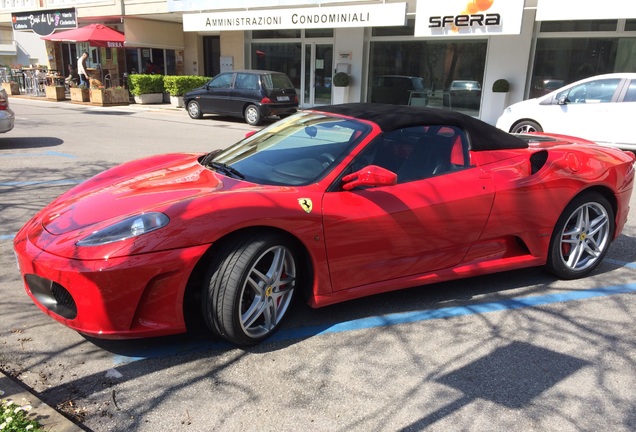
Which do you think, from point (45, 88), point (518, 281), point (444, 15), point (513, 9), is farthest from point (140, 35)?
point (518, 281)

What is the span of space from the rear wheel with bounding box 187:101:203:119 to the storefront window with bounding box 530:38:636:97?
1014 cm

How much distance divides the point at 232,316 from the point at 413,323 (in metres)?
1.29

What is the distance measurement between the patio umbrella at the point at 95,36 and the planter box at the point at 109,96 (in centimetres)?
206

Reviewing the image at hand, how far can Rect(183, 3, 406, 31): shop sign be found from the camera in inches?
610

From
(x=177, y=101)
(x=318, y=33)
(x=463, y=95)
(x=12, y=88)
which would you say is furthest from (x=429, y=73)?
(x=12, y=88)

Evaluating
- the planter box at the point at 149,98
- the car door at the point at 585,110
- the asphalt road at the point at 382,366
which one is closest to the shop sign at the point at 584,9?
the car door at the point at 585,110

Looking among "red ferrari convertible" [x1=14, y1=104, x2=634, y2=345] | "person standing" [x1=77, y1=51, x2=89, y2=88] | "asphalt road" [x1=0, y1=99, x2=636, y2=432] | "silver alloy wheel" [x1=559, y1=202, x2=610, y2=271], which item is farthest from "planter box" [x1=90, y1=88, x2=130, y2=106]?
"silver alloy wheel" [x1=559, y1=202, x2=610, y2=271]

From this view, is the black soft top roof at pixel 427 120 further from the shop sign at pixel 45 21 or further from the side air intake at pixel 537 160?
the shop sign at pixel 45 21

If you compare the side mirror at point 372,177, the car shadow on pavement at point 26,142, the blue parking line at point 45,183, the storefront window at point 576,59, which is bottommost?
the blue parking line at point 45,183

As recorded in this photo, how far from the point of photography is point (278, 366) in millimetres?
3027

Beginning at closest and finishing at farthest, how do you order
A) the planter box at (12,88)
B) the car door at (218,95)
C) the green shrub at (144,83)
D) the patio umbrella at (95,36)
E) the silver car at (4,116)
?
1. the silver car at (4,116)
2. the car door at (218,95)
3. the patio umbrella at (95,36)
4. the green shrub at (144,83)
5. the planter box at (12,88)

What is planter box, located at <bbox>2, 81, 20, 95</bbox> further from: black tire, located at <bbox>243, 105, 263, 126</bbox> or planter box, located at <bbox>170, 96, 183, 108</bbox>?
black tire, located at <bbox>243, 105, 263, 126</bbox>

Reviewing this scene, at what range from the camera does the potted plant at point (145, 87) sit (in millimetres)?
21172

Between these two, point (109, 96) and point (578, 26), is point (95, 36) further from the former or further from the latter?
point (578, 26)
